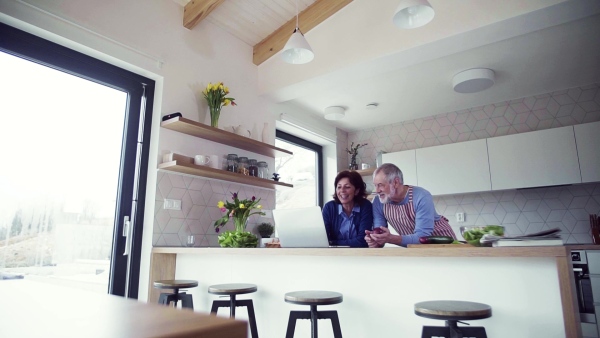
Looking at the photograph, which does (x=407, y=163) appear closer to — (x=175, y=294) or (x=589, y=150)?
(x=589, y=150)

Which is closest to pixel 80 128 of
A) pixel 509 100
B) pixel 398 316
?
pixel 398 316

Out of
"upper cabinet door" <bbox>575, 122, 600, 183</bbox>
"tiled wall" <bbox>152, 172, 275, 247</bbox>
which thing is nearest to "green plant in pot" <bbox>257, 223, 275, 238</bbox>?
"tiled wall" <bbox>152, 172, 275, 247</bbox>

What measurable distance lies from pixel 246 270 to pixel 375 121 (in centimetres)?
341

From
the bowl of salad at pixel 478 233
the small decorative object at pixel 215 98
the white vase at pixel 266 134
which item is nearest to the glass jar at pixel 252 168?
the white vase at pixel 266 134

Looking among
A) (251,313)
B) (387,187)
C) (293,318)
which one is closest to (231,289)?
(251,313)

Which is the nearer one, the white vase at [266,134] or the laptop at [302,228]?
the laptop at [302,228]

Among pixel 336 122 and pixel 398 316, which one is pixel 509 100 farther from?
pixel 398 316

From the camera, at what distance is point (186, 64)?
325 cm

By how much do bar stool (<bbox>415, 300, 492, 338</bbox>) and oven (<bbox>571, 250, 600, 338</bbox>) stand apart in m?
2.43

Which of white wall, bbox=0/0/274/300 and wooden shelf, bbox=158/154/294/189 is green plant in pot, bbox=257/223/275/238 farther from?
white wall, bbox=0/0/274/300

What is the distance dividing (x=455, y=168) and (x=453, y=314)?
11.2ft

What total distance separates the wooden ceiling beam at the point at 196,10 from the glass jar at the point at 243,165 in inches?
48.2

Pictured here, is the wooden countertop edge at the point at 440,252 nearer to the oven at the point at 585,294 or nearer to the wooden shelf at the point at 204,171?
the wooden shelf at the point at 204,171

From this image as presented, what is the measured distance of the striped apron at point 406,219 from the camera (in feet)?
8.93
